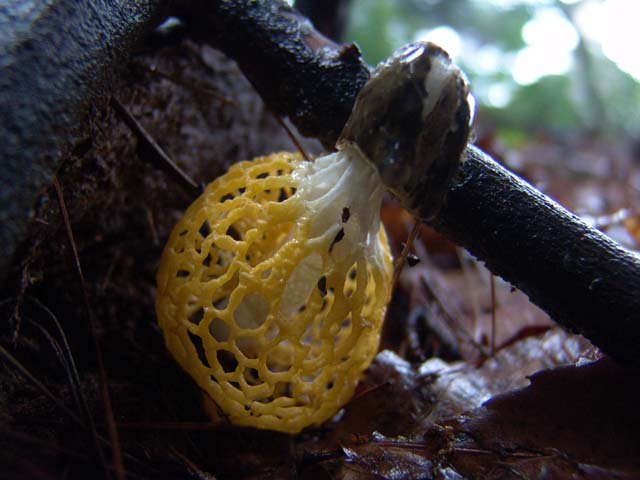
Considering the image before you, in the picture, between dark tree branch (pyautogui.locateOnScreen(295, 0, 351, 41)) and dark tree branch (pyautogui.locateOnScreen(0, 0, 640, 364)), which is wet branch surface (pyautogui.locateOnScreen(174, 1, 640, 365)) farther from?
dark tree branch (pyautogui.locateOnScreen(295, 0, 351, 41))

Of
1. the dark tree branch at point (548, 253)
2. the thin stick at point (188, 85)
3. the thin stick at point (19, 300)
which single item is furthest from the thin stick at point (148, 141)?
the dark tree branch at point (548, 253)

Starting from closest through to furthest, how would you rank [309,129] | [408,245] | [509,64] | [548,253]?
[548,253]
[408,245]
[309,129]
[509,64]

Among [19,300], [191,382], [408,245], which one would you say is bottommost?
[191,382]

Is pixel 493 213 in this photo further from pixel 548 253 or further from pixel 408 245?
pixel 408 245

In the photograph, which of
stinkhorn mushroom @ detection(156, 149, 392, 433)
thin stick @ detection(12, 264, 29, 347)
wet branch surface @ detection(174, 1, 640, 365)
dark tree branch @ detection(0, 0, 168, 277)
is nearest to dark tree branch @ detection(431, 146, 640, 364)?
wet branch surface @ detection(174, 1, 640, 365)

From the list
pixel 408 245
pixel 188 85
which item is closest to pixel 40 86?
pixel 188 85
